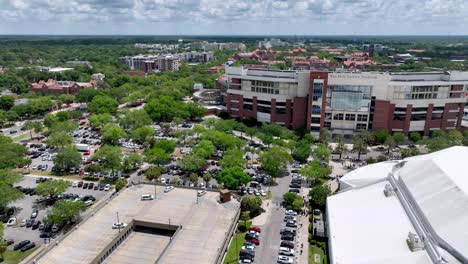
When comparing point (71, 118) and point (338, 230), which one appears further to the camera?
point (71, 118)

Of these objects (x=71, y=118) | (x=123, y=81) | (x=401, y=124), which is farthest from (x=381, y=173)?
(x=123, y=81)

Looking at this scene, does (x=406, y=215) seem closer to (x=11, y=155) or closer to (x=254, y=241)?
(x=254, y=241)

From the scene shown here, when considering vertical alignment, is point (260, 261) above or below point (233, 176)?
below

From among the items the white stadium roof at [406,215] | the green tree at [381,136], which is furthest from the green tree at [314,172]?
the green tree at [381,136]

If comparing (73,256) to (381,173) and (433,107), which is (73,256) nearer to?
(381,173)

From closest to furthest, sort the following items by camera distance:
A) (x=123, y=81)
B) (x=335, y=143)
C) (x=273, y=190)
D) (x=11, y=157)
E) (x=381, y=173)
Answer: (x=381, y=173) → (x=273, y=190) → (x=11, y=157) → (x=335, y=143) → (x=123, y=81)

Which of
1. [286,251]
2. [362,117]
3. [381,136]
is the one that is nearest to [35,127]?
[286,251]

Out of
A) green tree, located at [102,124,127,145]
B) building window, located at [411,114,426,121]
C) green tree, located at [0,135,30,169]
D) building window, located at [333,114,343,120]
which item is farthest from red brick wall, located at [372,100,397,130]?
green tree, located at [0,135,30,169]
